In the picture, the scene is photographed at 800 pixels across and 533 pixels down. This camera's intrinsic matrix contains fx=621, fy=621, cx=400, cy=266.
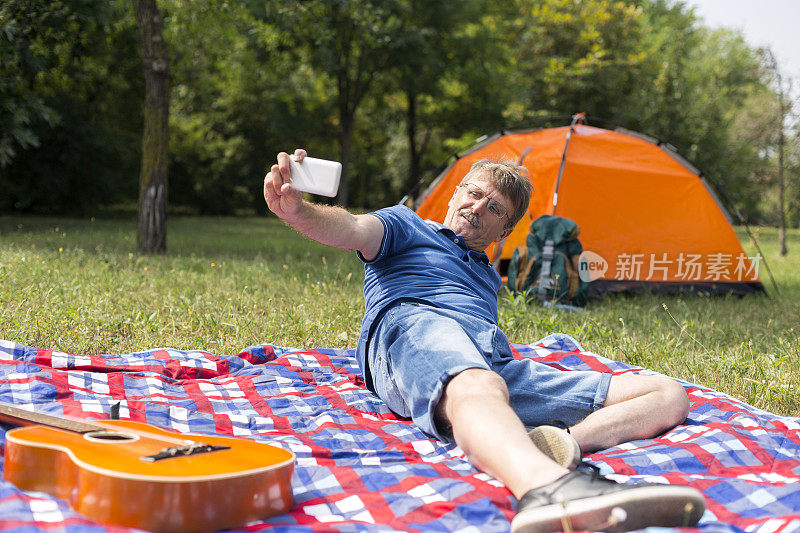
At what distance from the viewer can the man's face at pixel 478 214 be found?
240 centimetres

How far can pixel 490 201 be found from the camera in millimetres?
2389

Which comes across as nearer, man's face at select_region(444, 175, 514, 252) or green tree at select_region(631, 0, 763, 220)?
man's face at select_region(444, 175, 514, 252)

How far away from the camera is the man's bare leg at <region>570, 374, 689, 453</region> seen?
2043mm

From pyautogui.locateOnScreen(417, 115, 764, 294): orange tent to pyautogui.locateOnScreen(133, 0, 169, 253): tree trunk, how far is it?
293 cm

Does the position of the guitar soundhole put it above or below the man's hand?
below

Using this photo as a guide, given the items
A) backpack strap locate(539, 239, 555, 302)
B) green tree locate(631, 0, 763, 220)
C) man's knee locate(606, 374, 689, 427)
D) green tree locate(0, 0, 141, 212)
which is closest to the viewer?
man's knee locate(606, 374, 689, 427)

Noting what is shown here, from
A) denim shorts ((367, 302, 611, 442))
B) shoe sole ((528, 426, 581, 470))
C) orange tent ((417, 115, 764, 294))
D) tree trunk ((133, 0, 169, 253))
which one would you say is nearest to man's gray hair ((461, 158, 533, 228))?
denim shorts ((367, 302, 611, 442))

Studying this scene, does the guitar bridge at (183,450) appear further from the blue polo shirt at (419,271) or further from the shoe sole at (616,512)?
the blue polo shirt at (419,271)

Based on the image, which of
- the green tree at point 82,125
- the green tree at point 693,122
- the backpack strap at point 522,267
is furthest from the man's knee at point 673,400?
the green tree at point 693,122

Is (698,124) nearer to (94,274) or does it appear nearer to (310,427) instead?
(94,274)

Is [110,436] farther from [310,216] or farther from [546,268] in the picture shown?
[546,268]

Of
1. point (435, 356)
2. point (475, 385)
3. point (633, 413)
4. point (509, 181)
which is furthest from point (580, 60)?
point (475, 385)

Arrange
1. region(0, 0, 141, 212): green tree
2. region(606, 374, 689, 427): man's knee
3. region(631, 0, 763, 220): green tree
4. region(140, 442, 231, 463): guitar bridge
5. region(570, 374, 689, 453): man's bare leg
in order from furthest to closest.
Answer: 1. region(631, 0, 763, 220): green tree
2. region(0, 0, 141, 212): green tree
3. region(606, 374, 689, 427): man's knee
4. region(570, 374, 689, 453): man's bare leg
5. region(140, 442, 231, 463): guitar bridge

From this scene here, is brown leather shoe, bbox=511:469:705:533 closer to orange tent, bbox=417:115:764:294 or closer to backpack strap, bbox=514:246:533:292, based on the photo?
backpack strap, bbox=514:246:533:292
